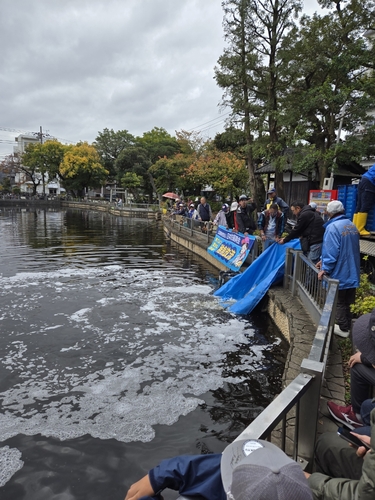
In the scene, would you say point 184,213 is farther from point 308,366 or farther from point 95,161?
point 95,161

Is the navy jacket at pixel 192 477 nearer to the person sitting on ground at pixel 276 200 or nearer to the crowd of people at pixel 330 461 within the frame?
the crowd of people at pixel 330 461

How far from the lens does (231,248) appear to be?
34.1 feet

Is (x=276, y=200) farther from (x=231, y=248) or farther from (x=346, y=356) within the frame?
(x=346, y=356)

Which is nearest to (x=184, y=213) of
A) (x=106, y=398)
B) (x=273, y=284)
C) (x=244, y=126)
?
(x=244, y=126)

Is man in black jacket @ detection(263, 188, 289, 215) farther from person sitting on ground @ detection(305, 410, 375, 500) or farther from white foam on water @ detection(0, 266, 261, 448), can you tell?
person sitting on ground @ detection(305, 410, 375, 500)

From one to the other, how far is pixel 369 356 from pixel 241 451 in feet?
5.21

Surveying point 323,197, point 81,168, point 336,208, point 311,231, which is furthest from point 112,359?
point 81,168

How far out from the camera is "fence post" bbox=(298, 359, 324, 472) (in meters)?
2.09

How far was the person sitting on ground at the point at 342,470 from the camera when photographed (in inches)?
60.6

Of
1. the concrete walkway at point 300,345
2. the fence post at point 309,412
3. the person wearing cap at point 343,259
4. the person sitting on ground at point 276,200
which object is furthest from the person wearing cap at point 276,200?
the fence post at point 309,412

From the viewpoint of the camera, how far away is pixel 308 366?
2.11 metres

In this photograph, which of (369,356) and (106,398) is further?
(106,398)

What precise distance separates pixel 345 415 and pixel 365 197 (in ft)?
16.2

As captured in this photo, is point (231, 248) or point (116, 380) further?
point (231, 248)
